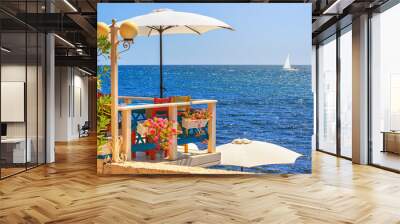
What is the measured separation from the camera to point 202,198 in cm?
496

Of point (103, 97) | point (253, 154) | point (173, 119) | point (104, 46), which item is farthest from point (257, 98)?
point (104, 46)

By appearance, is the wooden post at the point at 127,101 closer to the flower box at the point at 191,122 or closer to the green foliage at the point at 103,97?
the green foliage at the point at 103,97

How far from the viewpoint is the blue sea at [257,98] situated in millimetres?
6523

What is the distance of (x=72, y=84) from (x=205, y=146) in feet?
32.8

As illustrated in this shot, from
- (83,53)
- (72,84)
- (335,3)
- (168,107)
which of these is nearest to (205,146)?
(168,107)

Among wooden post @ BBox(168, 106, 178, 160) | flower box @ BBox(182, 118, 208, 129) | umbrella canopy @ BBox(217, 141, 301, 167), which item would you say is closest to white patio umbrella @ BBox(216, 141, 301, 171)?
umbrella canopy @ BBox(217, 141, 301, 167)

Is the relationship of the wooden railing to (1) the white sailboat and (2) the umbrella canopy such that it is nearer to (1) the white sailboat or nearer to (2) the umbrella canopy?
(2) the umbrella canopy

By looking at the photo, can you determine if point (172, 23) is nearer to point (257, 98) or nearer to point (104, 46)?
point (104, 46)

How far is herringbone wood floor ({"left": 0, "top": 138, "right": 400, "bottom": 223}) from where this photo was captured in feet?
13.4

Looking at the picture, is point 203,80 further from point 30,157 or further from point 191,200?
point 30,157

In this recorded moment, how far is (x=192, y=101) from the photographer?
651 cm

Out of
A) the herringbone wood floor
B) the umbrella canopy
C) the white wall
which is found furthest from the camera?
the white wall

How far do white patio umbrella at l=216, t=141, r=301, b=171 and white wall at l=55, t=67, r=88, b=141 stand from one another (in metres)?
9.38

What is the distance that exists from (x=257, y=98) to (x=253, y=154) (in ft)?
2.88
